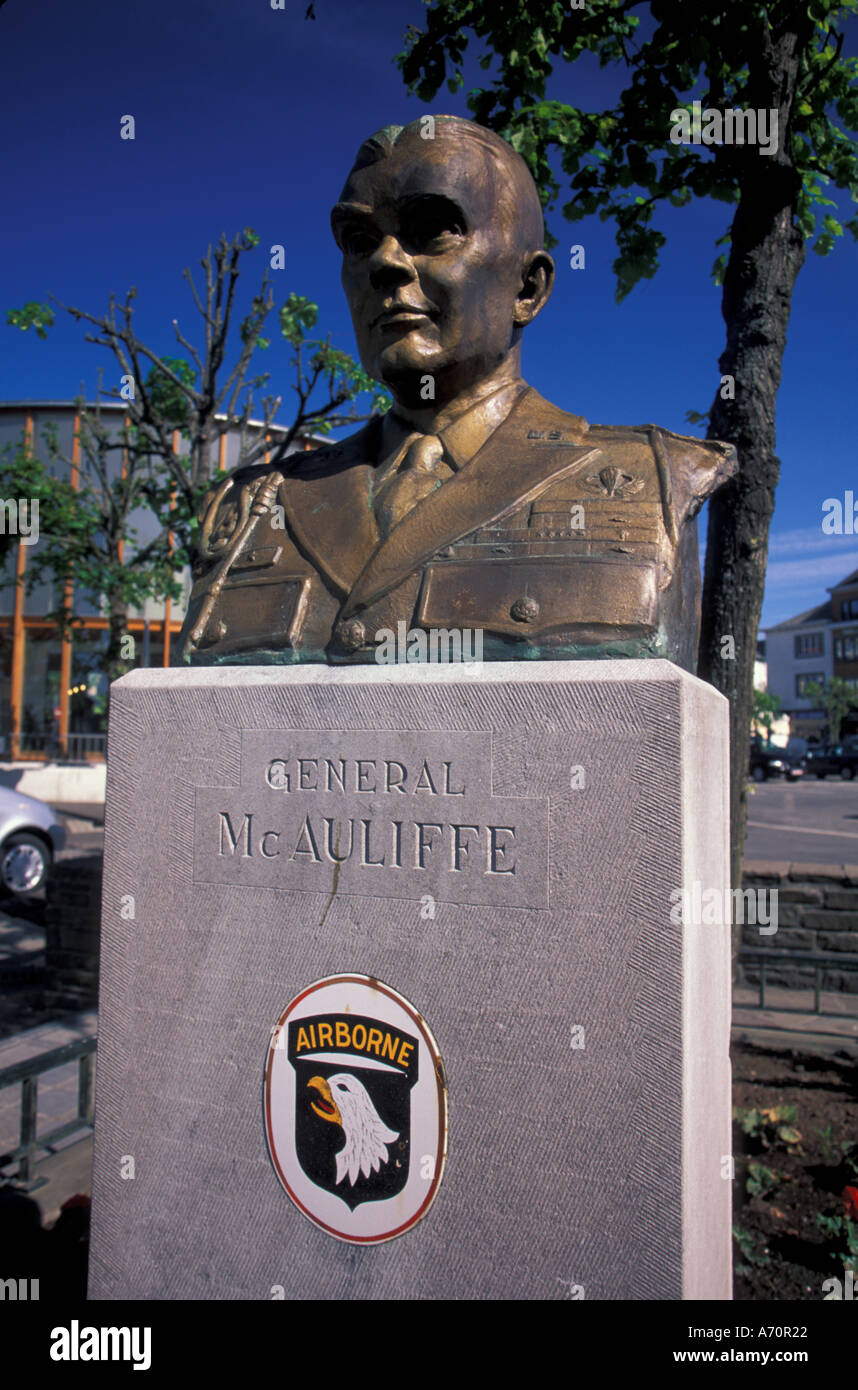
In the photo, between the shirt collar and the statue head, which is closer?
the statue head


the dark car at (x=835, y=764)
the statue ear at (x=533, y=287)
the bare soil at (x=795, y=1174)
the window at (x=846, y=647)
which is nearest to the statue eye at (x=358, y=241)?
the statue ear at (x=533, y=287)

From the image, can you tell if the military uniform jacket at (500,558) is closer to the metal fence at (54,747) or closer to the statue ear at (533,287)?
the statue ear at (533,287)

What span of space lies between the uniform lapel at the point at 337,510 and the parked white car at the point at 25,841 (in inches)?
341

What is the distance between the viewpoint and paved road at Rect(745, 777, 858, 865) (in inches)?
600

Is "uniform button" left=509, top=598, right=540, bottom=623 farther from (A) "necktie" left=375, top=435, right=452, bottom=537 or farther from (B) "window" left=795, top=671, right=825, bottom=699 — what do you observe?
(B) "window" left=795, top=671, right=825, bottom=699

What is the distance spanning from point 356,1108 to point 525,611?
4.08 feet

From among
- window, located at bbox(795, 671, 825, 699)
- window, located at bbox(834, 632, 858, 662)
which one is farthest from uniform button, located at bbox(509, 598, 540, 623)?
window, located at bbox(834, 632, 858, 662)

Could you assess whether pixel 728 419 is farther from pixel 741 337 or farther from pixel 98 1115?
pixel 98 1115

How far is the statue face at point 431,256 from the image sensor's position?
2.69 m

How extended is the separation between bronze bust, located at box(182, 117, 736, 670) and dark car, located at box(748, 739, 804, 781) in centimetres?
3843

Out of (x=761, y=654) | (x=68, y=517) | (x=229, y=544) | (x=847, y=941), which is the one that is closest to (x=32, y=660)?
(x=68, y=517)

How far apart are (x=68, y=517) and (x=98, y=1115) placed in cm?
1041

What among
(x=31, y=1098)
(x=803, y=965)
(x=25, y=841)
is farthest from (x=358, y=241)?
(x=25, y=841)

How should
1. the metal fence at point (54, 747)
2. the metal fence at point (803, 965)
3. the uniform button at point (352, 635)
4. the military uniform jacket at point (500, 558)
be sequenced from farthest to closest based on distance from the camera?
the metal fence at point (54, 747), the metal fence at point (803, 965), the uniform button at point (352, 635), the military uniform jacket at point (500, 558)
